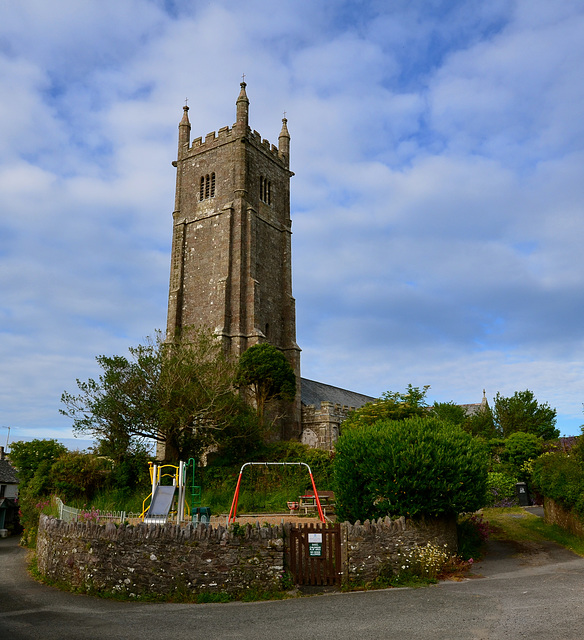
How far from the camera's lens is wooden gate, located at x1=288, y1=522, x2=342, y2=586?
12664 mm

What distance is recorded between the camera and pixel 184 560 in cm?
1222

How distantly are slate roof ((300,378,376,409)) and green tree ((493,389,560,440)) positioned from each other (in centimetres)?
1316

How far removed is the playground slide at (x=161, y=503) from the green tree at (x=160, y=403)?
32.9 feet

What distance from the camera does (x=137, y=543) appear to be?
1252 centimetres

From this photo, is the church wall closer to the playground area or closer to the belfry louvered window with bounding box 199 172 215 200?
the playground area

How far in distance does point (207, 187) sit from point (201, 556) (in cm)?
3777

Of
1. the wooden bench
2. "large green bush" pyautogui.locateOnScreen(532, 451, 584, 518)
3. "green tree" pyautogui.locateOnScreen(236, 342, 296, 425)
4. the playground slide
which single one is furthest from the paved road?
"green tree" pyautogui.locateOnScreen(236, 342, 296, 425)

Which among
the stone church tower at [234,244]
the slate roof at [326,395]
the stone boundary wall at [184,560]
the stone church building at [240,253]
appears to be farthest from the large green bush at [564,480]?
the slate roof at [326,395]

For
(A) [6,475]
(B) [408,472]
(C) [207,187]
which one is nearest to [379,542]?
(B) [408,472]

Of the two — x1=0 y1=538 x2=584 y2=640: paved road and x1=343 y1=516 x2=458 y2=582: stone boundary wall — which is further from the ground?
x1=343 y1=516 x2=458 y2=582: stone boundary wall

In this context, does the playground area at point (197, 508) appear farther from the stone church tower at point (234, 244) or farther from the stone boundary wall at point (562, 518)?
the stone church tower at point (234, 244)

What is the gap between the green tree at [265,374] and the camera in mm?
35844

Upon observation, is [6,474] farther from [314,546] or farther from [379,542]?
[379,542]

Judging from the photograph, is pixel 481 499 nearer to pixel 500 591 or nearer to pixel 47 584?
pixel 500 591
